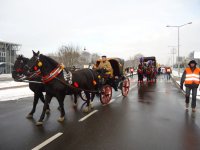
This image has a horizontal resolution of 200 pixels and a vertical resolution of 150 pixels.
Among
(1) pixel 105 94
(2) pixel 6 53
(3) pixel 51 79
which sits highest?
(2) pixel 6 53

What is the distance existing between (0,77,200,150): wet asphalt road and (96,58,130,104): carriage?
1.15 metres

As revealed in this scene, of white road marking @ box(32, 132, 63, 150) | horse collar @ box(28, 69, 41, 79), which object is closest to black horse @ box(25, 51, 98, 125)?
horse collar @ box(28, 69, 41, 79)

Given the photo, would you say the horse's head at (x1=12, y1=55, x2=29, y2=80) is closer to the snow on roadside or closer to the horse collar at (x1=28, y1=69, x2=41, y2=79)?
the horse collar at (x1=28, y1=69, x2=41, y2=79)

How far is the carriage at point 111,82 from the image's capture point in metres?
10.3

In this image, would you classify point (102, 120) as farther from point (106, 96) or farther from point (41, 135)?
point (106, 96)

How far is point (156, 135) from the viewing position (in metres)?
6.06

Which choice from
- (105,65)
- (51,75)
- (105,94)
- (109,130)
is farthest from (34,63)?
(105,65)

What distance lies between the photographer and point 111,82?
38.9ft

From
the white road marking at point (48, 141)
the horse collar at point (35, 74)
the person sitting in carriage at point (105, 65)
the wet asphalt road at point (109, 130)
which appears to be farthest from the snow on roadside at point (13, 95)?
the white road marking at point (48, 141)

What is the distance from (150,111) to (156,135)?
3.18 m

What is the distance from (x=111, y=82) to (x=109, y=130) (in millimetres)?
5427

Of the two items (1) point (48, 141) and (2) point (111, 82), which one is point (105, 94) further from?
(1) point (48, 141)

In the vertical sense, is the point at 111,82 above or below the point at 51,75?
below

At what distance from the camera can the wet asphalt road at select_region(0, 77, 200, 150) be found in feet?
17.6
